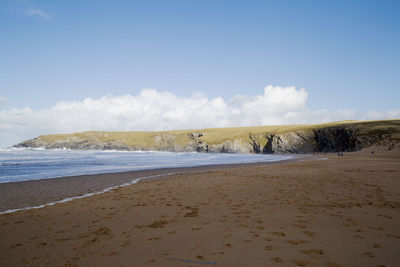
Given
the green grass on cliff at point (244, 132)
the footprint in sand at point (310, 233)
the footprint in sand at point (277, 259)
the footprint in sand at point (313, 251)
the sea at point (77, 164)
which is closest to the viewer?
the footprint in sand at point (277, 259)

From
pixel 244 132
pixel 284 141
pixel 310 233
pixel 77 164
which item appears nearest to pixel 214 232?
→ pixel 310 233

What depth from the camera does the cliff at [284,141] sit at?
72.7 metres

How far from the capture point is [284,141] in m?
101

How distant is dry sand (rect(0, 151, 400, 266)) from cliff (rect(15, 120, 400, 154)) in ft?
220

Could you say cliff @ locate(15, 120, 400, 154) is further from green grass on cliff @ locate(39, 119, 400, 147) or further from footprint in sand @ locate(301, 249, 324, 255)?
footprint in sand @ locate(301, 249, 324, 255)

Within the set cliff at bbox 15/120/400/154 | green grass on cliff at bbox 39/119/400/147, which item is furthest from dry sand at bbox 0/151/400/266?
green grass on cliff at bbox 39/119/400/147

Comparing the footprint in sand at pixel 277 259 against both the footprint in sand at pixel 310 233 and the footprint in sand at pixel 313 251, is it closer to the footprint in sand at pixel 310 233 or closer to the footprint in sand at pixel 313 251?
the footprint in sand at pixel 313 251

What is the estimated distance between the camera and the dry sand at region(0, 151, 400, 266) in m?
4.99

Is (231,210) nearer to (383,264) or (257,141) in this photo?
(383,264)

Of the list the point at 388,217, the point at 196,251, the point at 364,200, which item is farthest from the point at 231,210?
the point at 364,200

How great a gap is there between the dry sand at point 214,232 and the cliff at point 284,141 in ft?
220

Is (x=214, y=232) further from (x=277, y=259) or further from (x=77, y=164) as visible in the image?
(x=77, y=164)

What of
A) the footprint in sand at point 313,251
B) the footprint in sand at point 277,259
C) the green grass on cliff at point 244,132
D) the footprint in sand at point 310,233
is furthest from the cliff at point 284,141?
the footprint in sand at point 277,259

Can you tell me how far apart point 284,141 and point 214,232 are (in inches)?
3925
